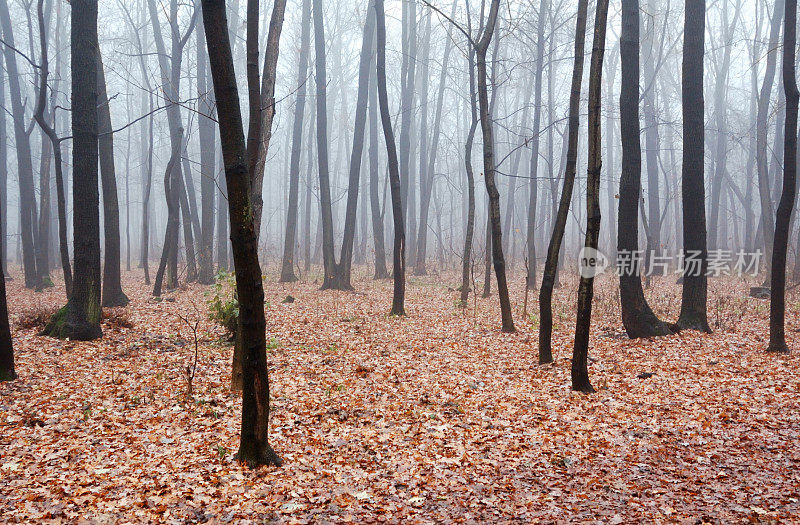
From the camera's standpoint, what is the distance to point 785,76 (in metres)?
7.57

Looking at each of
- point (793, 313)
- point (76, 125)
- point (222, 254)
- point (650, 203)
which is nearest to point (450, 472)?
point (76, 125)

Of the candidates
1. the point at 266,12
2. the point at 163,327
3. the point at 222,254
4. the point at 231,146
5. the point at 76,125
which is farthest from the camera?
the point at 266,12

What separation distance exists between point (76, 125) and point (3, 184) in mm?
15277

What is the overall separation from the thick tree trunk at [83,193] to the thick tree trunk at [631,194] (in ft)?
28.8

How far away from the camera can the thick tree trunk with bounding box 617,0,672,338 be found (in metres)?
9.24

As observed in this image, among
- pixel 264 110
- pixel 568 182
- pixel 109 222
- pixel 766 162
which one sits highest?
pixel 766 162

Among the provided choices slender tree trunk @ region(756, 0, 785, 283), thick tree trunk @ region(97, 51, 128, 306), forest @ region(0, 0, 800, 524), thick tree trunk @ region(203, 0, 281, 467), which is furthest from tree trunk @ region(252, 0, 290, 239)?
slender tree trunk @ region(756, 0, 785, 283)

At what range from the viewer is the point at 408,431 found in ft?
17.7

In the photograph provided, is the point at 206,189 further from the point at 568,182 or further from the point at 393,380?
the point at 568,182

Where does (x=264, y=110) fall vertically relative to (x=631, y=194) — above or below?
above

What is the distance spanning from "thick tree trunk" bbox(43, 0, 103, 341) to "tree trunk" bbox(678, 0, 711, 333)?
10.1 meters

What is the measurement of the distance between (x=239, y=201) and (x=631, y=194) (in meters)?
7.58

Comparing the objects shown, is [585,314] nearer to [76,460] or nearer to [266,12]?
[76,460]
